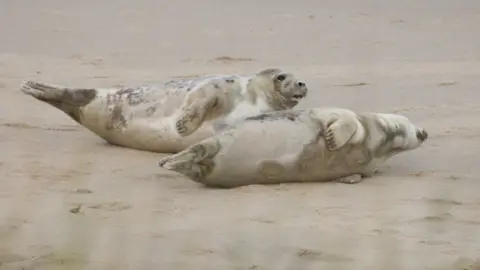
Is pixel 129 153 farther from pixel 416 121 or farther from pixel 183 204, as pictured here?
pixel 416 121

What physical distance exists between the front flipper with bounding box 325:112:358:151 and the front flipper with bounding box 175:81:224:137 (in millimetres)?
353

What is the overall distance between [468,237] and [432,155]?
0.72m

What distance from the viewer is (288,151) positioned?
2.40 metres

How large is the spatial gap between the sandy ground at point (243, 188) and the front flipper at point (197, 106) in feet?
0.44

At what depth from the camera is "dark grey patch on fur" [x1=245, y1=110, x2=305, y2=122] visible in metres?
2.47

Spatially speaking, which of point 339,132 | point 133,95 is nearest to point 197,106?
point 133,95

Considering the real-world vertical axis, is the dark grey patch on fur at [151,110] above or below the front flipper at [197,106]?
below

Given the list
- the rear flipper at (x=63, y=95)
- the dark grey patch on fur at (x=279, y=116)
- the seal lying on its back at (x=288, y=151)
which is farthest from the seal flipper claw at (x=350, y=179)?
the rear flipper at (x=63, y=95)

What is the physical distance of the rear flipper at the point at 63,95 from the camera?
2871 mm

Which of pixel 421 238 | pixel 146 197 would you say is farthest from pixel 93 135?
pixel 421 238

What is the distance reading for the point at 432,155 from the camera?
280 cm

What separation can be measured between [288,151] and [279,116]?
121mm

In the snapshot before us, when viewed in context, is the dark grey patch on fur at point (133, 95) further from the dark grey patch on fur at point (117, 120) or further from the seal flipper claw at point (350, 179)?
the seal flipper claw at point (350, 179)

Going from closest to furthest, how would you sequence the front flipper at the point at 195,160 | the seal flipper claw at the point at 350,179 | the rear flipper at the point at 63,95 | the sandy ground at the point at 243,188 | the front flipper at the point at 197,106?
the sandy ground at the point at 243,188 < the front flipper at the point at 195,160 < the seal flipper claw at the point at 350,179 < the front flipper at the point at 197,106 < the rear flipper at the point at 63,95
